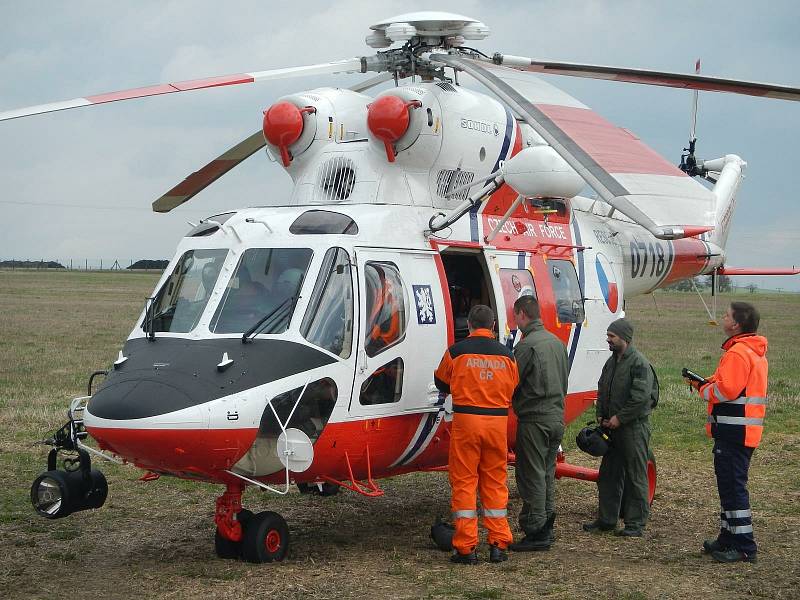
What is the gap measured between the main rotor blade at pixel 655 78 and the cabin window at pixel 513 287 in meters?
1.69

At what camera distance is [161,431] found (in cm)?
624

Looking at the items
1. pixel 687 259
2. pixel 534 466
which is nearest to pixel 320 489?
pixel 534 466

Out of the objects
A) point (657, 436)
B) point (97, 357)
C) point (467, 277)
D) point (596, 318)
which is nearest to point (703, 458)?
point (657, 436)

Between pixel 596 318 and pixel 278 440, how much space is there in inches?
159

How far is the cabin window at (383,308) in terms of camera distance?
7.29 m

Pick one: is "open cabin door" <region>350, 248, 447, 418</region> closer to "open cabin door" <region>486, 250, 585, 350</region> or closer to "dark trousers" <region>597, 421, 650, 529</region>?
"open cabin door" <region>486, 250, 585, 350</region>

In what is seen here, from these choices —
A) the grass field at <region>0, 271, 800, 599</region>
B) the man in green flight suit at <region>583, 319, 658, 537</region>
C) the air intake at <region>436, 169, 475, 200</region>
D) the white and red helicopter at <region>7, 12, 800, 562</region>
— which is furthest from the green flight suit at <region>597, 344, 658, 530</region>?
the air intake at <region>436, 169, 475, 200</region>

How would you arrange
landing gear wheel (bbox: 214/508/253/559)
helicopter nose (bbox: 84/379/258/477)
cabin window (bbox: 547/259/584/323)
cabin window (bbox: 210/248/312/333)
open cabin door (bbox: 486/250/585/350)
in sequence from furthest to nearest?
cabin window (bbox: 547/259/584/323) < open cabin door (bbox: 486/250/585/350) < landing gear wheel (bbox: 214/508/253/559) < cabin window (bbox: 210/248/312/333) < helicopter nose (bbox: 84/379/258/477)

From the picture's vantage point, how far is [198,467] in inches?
256

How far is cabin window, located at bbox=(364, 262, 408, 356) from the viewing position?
729 cm

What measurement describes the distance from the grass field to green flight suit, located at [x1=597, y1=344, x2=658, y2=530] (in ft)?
0.95

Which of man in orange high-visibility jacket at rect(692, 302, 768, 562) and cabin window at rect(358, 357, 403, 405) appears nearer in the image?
cabin window at rect(358, 357, 403, 405)

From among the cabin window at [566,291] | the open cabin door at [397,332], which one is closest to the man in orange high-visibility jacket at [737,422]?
the cabin window at [566,291]

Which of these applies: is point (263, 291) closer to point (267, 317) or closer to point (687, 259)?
point (267, 317)
